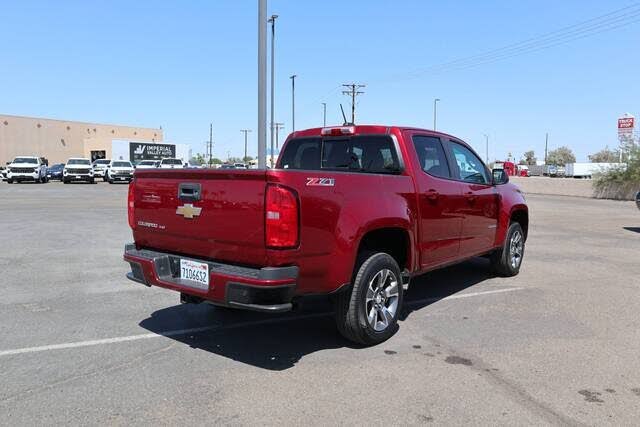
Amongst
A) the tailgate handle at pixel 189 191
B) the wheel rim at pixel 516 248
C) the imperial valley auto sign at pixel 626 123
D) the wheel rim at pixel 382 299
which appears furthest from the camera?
the imperial valley auto sign at pixel 626 123

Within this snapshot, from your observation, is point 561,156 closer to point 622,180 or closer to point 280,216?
point 622,180

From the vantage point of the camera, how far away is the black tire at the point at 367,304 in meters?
4.71

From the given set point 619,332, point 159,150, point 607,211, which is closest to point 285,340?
point 619,332

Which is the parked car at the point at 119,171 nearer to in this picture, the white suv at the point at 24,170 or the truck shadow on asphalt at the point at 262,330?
the white suv at the point at 24,170

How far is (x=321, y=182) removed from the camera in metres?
4.23

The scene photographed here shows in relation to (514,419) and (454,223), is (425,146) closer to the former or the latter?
(454,223)

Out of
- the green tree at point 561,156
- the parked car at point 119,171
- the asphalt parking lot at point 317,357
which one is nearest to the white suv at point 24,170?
the parked car at point 119,171

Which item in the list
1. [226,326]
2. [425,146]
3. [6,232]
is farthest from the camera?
[6,232]

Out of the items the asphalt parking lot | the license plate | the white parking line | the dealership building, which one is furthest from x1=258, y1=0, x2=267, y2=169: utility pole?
the dealership building

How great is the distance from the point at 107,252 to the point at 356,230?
6592mm

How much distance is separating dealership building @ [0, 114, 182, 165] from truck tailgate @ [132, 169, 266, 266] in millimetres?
71941

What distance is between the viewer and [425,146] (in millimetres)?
5887

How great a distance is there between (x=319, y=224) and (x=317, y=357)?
120 centimetres

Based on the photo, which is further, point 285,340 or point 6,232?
point 6,232
